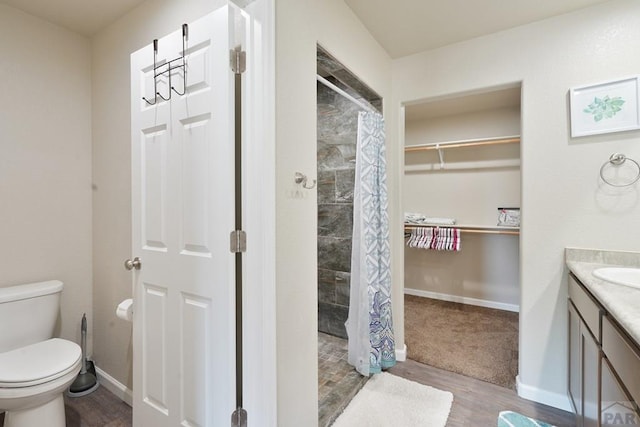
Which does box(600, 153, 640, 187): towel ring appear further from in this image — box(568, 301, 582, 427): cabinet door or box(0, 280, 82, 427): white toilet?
box(0, 280, 82, 427): white toilet

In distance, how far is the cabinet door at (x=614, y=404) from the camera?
838mm

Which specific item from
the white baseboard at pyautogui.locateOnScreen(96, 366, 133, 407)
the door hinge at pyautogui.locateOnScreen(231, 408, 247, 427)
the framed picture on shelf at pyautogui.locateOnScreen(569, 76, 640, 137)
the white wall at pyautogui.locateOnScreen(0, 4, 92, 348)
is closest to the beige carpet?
the door hinge at pyautogui.locateOnScreen(231, 408, 247, 427)

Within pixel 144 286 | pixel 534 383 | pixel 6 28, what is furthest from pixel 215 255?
pixel 534 383

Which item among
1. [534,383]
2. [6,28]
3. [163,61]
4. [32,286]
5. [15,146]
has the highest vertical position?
[6,28]

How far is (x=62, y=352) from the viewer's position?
1.57 m

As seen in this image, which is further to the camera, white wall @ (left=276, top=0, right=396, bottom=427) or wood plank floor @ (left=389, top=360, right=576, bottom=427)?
wood plank floor @ (left=389, top=360, right=576, bottom=427)

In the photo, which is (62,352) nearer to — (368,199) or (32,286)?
(32,286)

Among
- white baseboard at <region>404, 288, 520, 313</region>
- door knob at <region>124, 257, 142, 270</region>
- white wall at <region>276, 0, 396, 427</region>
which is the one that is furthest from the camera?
white baseboard at <region>404, 288, 520, 313</region>

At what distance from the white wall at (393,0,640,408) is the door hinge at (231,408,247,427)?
1.82 m

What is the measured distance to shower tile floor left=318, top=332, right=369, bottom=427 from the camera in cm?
178

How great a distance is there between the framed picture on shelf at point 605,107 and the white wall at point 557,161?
1.8 inches

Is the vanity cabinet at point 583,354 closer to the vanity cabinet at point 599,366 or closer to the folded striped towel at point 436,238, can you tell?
the vanity cabinet at point 599,366

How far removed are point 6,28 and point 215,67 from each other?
1604 mm

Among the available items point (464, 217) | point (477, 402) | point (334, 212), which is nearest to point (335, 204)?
point (334, 212)
